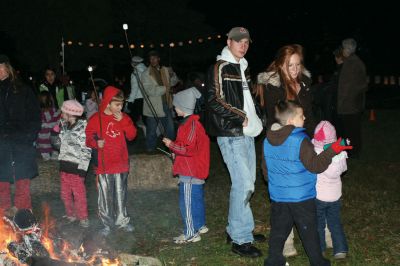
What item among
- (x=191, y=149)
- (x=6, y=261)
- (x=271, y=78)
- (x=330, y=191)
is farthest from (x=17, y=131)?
(x=330, y=191)

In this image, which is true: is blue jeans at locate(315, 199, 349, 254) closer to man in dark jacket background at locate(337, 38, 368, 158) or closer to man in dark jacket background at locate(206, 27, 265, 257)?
man in dark jacket background at locate(206, 27, 265, 257)

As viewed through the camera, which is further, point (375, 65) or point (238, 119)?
point (375, 65)

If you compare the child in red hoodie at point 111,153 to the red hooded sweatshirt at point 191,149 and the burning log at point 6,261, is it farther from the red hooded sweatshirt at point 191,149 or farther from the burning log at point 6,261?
the burning log at point 6,261

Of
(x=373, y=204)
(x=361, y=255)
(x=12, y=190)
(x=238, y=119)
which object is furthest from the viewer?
(x=12, y=190)

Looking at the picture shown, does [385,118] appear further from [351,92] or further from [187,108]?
[187,108]

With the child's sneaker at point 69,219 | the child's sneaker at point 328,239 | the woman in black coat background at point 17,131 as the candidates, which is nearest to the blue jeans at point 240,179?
the child's sneaker at point 328,239

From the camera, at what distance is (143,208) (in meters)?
8.34

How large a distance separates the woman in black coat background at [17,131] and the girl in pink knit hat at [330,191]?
12.4ft

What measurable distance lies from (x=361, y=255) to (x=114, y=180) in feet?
10.1

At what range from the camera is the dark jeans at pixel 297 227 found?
5102 mm

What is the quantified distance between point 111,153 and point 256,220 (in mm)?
2085

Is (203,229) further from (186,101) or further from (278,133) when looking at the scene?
(278,133)

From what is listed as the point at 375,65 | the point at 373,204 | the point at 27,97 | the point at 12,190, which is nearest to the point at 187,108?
the point at 27,97

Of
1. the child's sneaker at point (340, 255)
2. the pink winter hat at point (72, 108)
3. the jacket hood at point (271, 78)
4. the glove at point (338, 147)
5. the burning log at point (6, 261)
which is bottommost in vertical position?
the child's sneaker at point (340, 255)
